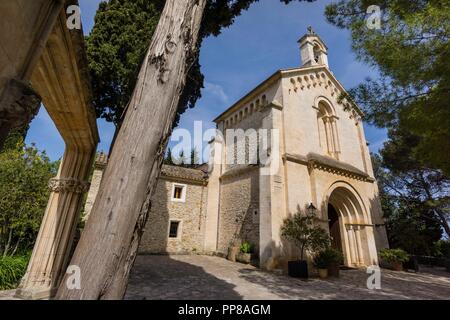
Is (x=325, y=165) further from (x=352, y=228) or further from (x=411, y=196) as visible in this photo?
(x=411, y=196)

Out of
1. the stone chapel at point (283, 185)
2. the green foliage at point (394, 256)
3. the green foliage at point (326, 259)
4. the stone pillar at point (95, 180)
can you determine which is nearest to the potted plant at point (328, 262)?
the green foliage at point (326, 259)

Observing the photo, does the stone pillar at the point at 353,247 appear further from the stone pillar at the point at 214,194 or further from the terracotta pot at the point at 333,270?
the stone pillar at the point at 214,194

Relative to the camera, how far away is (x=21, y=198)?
8.05 meters

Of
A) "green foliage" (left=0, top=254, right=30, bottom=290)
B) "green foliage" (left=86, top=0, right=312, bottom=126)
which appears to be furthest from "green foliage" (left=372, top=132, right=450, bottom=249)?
"green foliage" (left=0, top=254, right=30, bottom=290)

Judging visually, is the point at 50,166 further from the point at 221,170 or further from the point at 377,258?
the point at 377,258

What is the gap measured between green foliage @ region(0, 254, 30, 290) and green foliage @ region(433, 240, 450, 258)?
25.5 meters

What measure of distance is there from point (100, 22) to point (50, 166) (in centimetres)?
594

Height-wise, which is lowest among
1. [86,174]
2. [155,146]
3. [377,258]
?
[377,258]

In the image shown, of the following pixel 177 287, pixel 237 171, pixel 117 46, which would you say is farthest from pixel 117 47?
pixel 237 171

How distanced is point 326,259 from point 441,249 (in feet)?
54.4

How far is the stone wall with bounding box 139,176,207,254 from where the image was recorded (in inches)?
523

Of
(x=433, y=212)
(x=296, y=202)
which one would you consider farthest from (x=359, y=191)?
(x=433, y=212)

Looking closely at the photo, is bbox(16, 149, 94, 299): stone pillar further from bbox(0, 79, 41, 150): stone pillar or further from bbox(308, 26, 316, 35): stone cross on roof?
bbox(308, 26, 316, 35): stone cross on roof

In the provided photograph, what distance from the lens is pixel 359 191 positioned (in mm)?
13258
